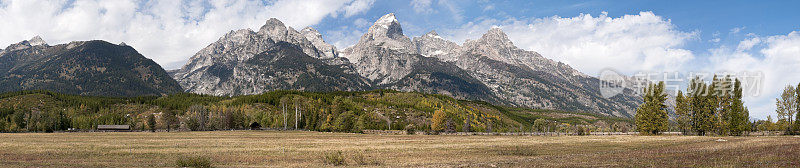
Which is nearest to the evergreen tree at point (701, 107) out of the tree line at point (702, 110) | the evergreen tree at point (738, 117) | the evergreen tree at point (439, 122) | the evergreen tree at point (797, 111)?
the tree line at point (702, 110)

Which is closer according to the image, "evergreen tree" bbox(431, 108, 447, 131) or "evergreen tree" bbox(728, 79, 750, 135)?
"evergreen tree" bbox(728, 79, 750, 135)

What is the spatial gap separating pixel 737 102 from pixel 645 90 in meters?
18.2

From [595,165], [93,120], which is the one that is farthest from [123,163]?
[93,120]

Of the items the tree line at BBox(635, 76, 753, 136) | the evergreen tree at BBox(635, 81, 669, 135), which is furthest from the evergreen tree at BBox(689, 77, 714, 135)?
the evergreen tree at BBox(635, 81, 669, 135)

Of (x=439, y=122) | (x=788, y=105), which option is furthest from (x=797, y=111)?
(x=439, y=122)

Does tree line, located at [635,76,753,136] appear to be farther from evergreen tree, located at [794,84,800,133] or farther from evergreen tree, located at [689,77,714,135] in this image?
evergreen tree, located at [794,84,800,133]

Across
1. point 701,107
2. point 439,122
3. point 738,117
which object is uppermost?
point 701,107

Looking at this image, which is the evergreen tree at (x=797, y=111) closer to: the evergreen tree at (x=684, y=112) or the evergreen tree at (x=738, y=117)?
the evergreen tree at (x=738, y=117)

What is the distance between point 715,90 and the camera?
302 feet

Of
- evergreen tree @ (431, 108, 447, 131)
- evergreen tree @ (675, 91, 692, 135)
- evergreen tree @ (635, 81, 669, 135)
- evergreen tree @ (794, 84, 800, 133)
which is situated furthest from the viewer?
evergreen tree @ (431, 108, 447, 131)

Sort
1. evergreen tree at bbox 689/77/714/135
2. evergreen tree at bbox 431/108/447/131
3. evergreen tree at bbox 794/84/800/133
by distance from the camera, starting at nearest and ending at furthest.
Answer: evergreen tree at bbox 794/84/800/133
evergreen tree at bbox 689/77/714/135
evergreen tree at bbox 431/108/447/131

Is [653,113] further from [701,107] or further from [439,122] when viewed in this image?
[439,122]

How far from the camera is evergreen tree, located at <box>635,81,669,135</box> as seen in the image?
95.3 meters

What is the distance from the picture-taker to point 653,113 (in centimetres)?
9512
